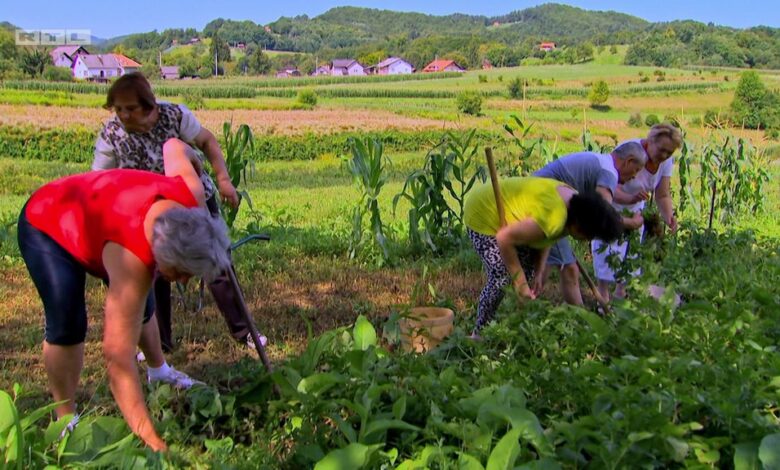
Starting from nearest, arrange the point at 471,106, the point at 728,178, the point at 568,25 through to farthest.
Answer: the point at 728,178 < the point at 471,106 < the point at 568,25

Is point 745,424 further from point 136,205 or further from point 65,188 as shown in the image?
point 65,188

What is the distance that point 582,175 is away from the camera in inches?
182

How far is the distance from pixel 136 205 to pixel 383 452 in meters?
1.22

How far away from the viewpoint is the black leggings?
112 inches

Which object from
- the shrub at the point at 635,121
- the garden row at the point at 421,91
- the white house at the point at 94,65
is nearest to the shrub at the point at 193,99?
the garden row at the point at 421,91

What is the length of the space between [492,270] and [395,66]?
91434 mm

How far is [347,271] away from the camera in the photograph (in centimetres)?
646

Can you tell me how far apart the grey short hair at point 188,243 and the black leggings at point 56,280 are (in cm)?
72

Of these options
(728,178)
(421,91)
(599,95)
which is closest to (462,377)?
(728,178)

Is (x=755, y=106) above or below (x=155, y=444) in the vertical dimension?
above

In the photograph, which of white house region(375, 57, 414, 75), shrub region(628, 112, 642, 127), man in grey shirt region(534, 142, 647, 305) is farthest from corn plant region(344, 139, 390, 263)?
white house region(375, 57, 414, 75)

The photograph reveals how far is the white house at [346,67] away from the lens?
3521 inches

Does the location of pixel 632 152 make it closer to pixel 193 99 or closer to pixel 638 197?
pixel 638 197

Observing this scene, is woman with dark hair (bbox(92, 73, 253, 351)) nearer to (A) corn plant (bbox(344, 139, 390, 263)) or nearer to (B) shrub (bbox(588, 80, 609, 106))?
(A) corn plant (bbox(344, 139, 390, 263))
